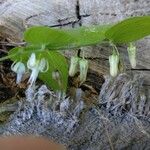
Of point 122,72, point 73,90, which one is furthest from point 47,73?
point 122,72

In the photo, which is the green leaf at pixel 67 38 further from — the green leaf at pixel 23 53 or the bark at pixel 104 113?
the bark at pixel 104 113

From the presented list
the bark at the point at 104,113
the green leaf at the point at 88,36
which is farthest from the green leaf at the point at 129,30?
the bark at the point at 104,113

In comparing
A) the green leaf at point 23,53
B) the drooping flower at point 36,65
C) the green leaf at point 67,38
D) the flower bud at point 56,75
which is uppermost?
the green leaf at point 67,38

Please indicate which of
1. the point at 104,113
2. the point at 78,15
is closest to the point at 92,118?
the point at 104,113

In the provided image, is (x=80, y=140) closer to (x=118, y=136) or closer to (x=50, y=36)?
(x=118, y=136)

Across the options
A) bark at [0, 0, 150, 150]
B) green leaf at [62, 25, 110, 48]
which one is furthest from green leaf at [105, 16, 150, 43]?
bark at [0, 0, 150, 150]

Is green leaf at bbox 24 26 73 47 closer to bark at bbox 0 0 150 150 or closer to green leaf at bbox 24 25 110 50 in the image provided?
green leaf at bbox 24 25 110 50

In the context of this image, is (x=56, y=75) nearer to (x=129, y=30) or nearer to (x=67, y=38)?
(x=67, y=38)
